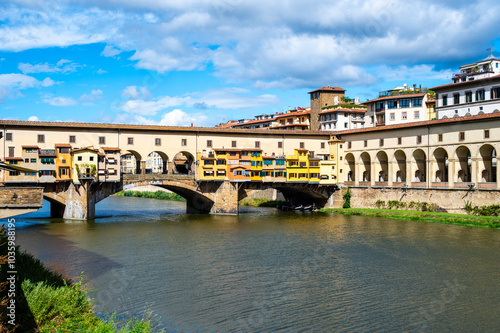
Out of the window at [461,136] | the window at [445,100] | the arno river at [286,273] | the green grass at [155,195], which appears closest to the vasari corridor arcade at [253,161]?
the window at [461,136]

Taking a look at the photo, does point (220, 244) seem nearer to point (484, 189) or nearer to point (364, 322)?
point (364, 322)

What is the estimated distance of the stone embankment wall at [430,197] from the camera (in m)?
43.6

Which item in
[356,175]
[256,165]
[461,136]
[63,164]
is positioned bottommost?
[356,175]

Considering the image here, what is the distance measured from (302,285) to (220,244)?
36.9ft

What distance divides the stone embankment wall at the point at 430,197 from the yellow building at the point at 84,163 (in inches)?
1109

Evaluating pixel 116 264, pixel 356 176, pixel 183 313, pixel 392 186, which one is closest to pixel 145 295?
pixel 183 313

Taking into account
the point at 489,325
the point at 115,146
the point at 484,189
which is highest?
the point at 115,146

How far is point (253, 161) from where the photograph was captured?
53.7 metres

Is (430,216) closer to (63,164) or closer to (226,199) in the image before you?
(226,199)

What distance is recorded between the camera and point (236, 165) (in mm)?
52625

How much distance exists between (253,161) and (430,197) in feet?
61.6

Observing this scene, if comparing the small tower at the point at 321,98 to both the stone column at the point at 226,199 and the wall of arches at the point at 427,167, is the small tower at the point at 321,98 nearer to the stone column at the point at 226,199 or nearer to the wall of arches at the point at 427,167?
the wall of arches at the point at 427,167

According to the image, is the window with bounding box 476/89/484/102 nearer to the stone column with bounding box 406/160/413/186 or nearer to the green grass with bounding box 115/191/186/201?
the stone column with bounding box 406/160/413/186

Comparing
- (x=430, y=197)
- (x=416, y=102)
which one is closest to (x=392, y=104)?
(x=416, y=102)
